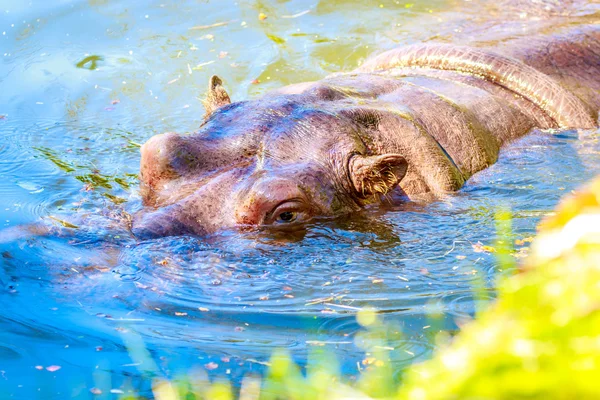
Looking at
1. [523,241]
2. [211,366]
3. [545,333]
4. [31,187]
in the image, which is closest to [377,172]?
[523,241]

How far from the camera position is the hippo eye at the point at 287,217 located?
4902mm

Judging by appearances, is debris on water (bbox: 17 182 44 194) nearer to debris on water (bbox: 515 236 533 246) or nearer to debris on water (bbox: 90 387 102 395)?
debris on water (bbox: 90 387 102 395)

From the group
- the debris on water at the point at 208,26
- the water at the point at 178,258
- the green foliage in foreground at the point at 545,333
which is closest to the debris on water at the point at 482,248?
the water at the point at 178,258

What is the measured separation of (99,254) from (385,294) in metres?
1.57

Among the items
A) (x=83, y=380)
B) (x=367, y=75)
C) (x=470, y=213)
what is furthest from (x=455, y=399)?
(x=367, y=75)

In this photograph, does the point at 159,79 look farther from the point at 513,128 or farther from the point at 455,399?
the point at 455,399

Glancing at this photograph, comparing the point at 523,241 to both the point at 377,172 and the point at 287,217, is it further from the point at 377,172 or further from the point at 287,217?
the point at 287,217

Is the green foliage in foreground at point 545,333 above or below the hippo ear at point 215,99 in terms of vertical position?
below

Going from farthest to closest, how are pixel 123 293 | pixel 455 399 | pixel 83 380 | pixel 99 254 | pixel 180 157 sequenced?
pixel 180 157, pixel 99 254, pixel 123 293, pixel 83 380, pixel 455 399

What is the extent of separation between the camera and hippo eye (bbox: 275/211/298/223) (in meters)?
4.90

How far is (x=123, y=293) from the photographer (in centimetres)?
397

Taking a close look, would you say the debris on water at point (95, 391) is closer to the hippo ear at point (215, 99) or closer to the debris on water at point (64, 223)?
the debris on water at point (64, 223)

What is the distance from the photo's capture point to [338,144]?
17.3 feet

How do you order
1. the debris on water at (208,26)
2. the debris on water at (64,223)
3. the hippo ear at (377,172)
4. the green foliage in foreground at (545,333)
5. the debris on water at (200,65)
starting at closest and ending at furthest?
the green foliage in foreground at (545,333) → the debris on water at (64,223) → the hippo ear at (377,172) → the debris on water at (200,65) → the debris on water at (208,26)
